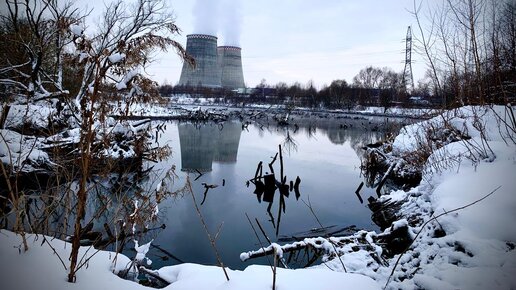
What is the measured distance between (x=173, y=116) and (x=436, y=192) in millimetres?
23637

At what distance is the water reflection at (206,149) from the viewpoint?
9328 mm

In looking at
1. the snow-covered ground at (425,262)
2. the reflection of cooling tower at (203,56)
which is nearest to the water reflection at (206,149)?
the snow-covered ground at (425,262)

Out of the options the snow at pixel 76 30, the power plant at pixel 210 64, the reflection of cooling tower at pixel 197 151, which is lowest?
the reflection of cooling tower at pixel 197 151

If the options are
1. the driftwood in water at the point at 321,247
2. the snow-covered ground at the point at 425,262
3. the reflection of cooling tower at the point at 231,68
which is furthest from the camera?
the reflection of cooling tower at the point at 231,68

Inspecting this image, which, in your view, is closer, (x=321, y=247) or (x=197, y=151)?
(x=321, y=247)

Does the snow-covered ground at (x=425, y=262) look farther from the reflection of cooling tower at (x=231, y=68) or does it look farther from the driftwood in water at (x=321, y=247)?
the reflection of cooling tower at (x=231, y=68)

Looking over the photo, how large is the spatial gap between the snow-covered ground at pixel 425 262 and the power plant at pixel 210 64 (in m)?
21.3

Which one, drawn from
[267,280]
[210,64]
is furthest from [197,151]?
[210,64]

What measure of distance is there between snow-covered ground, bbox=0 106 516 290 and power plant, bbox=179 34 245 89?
70.0ft

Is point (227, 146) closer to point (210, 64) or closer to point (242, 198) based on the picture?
point (242, 198)

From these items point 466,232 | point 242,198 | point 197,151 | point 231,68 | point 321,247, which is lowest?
point 242,198

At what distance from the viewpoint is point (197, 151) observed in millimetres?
11445

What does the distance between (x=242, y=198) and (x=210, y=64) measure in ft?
65.7

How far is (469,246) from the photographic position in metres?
2.10
